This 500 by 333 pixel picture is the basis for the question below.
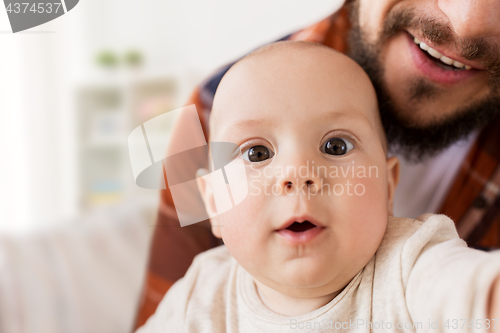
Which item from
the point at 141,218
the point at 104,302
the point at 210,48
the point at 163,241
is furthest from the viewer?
the point at 210,48

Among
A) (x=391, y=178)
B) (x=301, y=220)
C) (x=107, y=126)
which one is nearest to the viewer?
(x=301, y=220)

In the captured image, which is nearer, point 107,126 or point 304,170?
point 304,170

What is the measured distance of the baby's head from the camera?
0.36 metres

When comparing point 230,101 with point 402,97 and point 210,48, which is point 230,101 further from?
point 210,48

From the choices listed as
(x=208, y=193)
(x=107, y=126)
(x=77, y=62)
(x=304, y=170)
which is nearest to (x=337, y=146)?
(x=304, y=170)

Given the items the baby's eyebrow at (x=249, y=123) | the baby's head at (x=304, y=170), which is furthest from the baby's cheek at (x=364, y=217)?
the baby's eyebrow at (x=249, y=123)

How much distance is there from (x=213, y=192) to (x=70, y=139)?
156cm

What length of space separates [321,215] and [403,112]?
0.25 metres

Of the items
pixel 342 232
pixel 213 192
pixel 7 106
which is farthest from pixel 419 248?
pixel 7 106

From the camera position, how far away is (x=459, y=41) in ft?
1.41

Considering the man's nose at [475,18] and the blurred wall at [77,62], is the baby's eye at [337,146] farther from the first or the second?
the blurred wall at [77,62]

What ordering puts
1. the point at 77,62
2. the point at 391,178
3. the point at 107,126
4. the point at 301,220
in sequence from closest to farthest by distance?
1. the point at 301,220
2. the point at 391,178
3. the point at 107,126
4. the point at 77,62

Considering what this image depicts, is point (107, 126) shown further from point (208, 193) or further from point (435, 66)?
point (435, 66)

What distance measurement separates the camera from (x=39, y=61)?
5.11 ft
